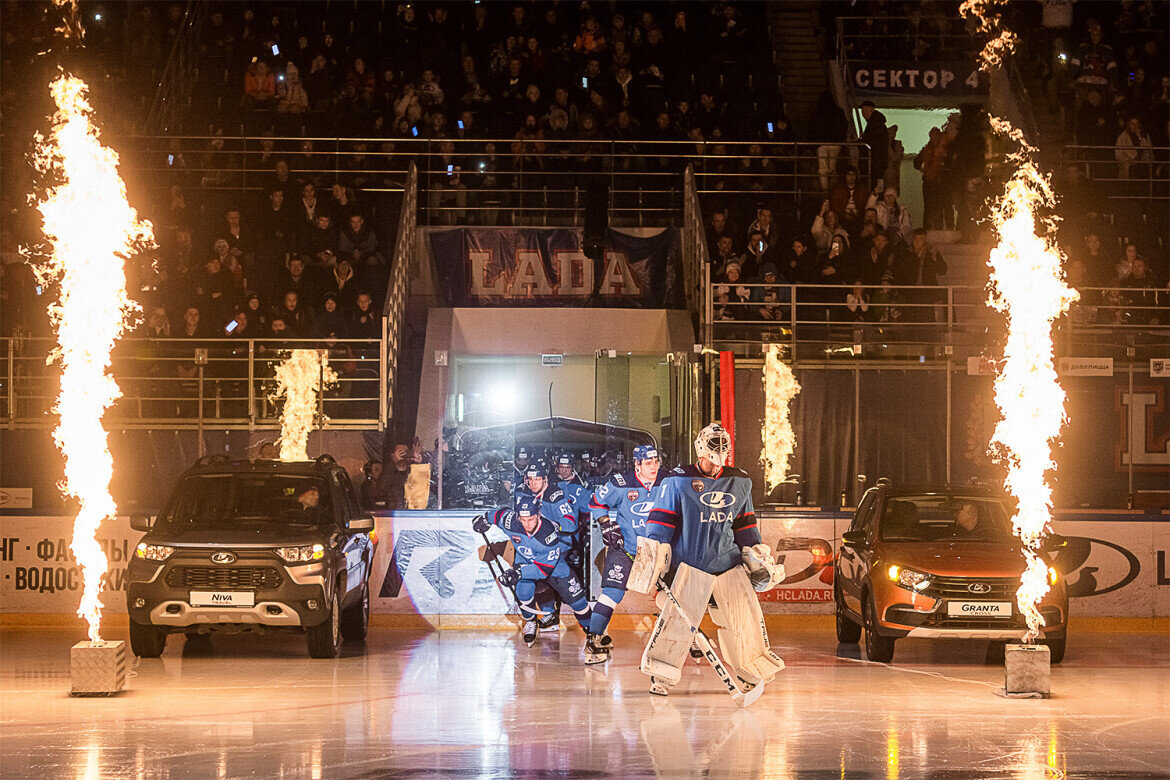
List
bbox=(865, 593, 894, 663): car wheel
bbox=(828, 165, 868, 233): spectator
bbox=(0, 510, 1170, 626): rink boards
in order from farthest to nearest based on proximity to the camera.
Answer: bbox=(828, 165, 868, 233): spectator, bbox=(0, 510, 1170, 626): rink boards, bbox=(865, 593, 894, 663): car wheel

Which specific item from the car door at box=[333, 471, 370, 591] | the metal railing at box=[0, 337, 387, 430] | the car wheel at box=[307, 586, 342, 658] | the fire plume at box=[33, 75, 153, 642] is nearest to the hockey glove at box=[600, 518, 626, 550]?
the car door at box=[333, 471, 370, 591]

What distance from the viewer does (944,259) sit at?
75.4 ft

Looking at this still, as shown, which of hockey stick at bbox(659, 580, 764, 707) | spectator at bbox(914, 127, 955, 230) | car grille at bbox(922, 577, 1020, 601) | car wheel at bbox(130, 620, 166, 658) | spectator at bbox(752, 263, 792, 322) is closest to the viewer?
hockey stick at bbox(659, 580, 764, 707)

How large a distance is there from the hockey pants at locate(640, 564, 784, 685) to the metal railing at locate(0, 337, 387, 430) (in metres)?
8.25

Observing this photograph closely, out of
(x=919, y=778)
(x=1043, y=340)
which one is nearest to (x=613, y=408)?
(x=1043, y=340)

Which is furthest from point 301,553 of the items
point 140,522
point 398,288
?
point 398,288

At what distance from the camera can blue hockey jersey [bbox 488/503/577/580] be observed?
51.1 feet

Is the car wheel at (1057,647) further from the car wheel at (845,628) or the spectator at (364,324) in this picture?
the spectator at (364,324)

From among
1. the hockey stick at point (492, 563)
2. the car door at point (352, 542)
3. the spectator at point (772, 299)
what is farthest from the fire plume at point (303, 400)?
the spectator at point (772, 299)

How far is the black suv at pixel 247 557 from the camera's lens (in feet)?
45.4

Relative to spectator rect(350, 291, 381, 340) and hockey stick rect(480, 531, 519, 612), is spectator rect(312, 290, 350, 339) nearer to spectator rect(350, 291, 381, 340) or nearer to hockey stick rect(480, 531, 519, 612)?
spectator rect(350, 291, 381, 340)

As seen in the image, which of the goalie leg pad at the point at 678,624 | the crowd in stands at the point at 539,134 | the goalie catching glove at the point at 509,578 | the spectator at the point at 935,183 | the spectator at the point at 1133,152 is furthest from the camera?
the spectator at the point at 1133,152

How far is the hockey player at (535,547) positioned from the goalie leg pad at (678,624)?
12.4 ft

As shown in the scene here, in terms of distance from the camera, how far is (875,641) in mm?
14438
